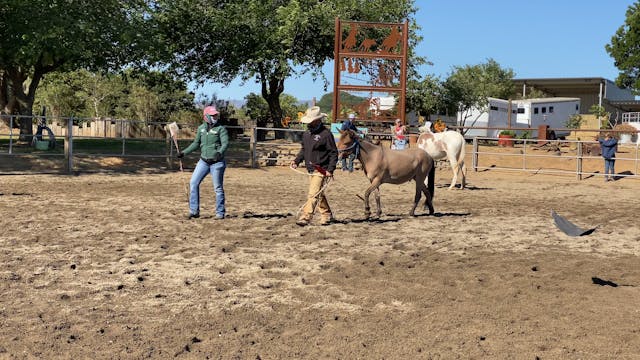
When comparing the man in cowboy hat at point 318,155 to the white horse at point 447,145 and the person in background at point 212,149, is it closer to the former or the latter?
the person in background at point 212,149

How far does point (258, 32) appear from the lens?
26.0 meters

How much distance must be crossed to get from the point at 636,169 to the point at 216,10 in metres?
17.4

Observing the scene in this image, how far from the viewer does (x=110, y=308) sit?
447cm

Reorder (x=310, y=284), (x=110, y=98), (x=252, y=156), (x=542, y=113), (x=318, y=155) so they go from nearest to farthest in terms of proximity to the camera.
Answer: (x=310, y=284)
(x=318, y=155)
(x=252, y=156)
(x=110, y=98)
(x=542, y=113)

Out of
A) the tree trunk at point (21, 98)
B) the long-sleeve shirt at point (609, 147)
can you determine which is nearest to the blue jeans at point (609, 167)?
the long-sleeve shirt at point (609, 147)

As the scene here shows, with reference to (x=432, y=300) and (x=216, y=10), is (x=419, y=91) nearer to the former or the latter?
(x=216, y=10)

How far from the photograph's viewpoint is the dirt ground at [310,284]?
382 cm

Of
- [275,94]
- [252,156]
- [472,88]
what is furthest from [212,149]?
[472,88]

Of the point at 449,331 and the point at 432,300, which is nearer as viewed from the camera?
the point at 449,331

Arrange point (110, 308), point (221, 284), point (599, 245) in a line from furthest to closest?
point (599, 245)
point (221, 284)
point (110, 308)

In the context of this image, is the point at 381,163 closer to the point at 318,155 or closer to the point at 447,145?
the point at 318,155

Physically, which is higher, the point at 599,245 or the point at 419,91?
the point at 419,91

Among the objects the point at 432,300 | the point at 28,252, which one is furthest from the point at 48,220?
the point at 432,300

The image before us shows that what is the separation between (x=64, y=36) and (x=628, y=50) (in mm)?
37199
